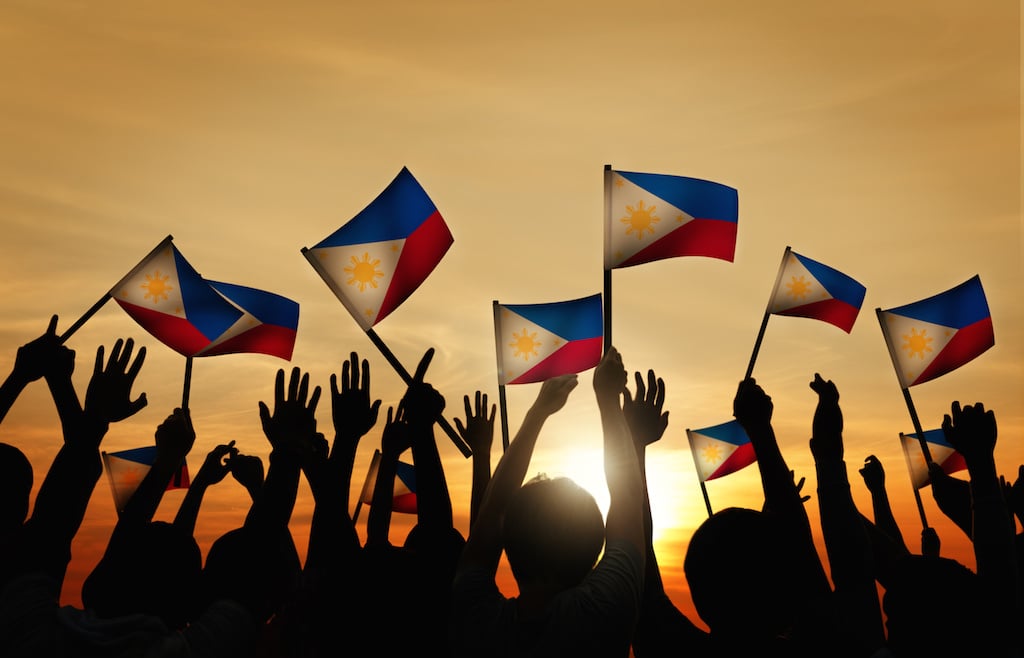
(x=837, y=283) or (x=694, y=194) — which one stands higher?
(x=694, y=194)

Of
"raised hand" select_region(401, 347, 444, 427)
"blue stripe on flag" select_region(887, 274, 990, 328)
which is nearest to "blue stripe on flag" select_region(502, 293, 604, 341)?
"blue stripe on flag" select_region(887, 274, 990, 328)

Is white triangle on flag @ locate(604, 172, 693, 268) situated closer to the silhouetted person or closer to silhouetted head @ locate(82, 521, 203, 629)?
the silhouetted person

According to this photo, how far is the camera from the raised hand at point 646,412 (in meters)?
4.79

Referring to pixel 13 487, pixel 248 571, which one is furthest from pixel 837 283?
pixel 13 487

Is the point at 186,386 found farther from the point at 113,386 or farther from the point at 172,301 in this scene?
the point at 113,386

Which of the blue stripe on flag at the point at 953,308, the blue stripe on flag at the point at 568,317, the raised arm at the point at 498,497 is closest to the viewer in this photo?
the raised arm at the point at 498,497

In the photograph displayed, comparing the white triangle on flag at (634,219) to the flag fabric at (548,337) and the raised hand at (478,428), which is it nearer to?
the flag fabric at (548,337)

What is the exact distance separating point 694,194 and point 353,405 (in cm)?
653

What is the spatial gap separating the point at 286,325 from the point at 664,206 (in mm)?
5500

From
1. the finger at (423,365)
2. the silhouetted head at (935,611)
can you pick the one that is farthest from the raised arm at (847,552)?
the finger at (423,365)

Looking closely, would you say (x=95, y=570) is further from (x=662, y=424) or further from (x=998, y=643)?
(x=998, y=643)

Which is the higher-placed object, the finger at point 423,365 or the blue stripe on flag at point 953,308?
the blue stripe on flag at point 953,308

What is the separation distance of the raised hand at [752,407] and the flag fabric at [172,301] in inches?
331

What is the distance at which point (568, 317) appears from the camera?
12.0m
